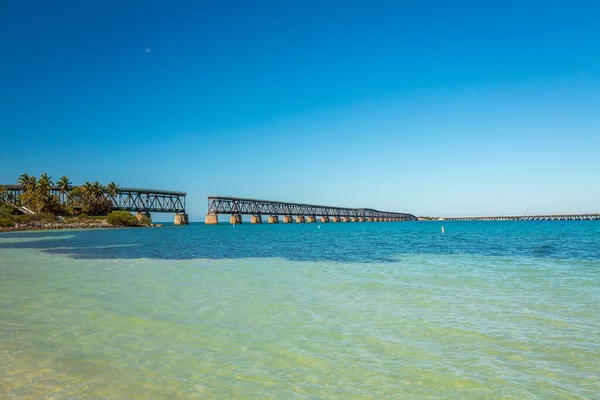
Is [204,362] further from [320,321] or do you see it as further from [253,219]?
[253,219]

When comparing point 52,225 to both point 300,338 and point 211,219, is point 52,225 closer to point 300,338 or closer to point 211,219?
point 211,219

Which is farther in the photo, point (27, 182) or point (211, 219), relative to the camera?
point (211, 219)

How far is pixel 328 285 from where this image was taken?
16.2m

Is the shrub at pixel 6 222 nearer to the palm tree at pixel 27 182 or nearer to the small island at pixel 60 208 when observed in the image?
the small island at pixel 60 208

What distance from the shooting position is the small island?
290 feet

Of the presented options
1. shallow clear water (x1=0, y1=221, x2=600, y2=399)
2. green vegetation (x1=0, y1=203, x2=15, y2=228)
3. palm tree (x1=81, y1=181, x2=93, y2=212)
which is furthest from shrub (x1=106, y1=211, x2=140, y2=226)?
shallow clear water (x1=0, y1=221, x2=600, y2=399)

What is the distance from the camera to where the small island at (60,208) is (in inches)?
3484

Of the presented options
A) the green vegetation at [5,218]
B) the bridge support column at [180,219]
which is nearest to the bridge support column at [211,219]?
the bridge support column at [180,219]

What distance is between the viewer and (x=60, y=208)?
4331 inches

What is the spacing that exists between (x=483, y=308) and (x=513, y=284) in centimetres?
550

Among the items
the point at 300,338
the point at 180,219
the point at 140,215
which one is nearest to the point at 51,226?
the point at 140,215

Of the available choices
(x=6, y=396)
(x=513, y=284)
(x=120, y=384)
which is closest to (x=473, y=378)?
(x=120, y=384)

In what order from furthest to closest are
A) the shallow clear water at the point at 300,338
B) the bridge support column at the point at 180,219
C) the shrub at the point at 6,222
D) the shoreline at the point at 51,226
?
the bridge support column at the point at 180,219 → the shoreline at the point at 51,226 → the shrub at the point at 6,222 → the shallow clear water at the point at 300,338

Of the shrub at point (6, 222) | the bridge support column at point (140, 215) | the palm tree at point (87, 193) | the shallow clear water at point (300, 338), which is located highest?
the palm tree at point (87, 193)
